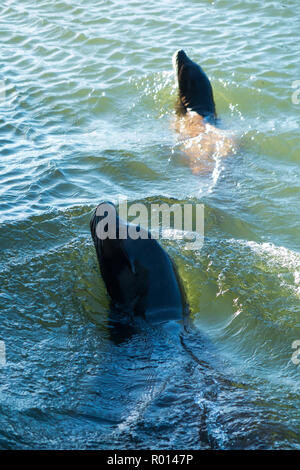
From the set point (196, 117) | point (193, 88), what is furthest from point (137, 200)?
point (193, 88)

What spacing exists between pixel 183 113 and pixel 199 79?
23.2 inches

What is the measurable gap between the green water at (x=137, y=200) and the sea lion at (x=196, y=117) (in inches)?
10.4

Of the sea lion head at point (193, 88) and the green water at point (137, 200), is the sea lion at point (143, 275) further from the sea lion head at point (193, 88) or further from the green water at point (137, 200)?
the sea lion head at point (193, 88)

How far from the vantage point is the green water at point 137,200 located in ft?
14.1

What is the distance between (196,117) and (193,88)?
0.49 m

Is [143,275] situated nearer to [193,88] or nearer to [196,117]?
[196,117]

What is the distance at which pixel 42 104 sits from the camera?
10508mm

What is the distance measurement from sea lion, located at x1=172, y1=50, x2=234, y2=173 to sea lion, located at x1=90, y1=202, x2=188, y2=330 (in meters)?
3.78

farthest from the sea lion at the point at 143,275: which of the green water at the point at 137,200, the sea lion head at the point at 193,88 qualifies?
the sea lion head at the point at 193,88

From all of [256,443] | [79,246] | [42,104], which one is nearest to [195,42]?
[42,104]

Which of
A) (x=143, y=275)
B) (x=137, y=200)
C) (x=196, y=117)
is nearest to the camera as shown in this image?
(x=143, y=275)

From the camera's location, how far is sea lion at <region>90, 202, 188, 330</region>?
5168mm

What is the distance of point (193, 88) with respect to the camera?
9.74 metres

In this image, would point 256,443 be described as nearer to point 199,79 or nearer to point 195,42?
point 199,79
